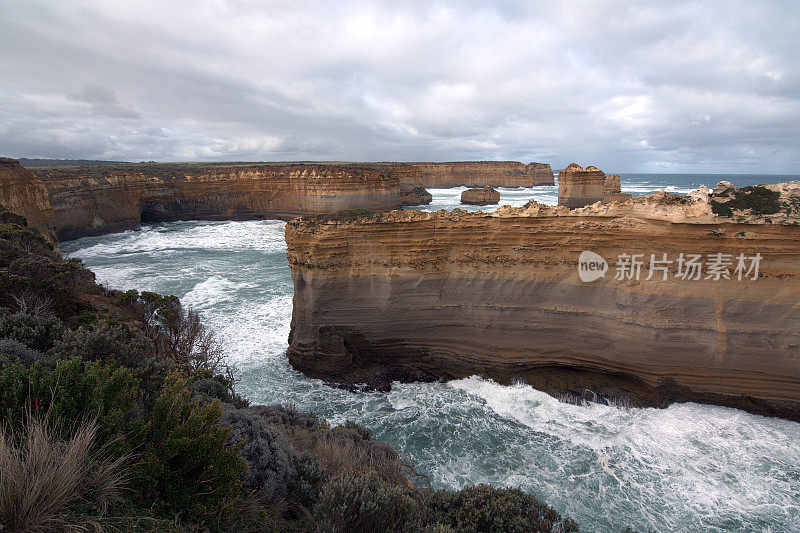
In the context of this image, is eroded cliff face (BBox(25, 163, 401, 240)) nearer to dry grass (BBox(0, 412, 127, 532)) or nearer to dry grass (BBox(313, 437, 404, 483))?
dry grass (BBox(313, 437, 404, 483))

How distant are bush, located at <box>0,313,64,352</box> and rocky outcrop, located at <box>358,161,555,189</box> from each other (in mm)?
86639

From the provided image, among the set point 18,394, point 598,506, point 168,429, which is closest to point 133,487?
point 168,429

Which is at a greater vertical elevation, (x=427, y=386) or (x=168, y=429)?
(x=168, y=429)

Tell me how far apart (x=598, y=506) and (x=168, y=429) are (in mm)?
8438

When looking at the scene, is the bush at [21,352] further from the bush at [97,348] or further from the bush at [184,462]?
the bush at [184,462]

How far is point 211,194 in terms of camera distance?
170 feet

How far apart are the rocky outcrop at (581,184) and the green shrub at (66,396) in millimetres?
41086

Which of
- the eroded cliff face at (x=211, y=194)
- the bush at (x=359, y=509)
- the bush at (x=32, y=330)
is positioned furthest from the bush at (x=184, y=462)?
the eroded cliff face at (x=211, y=194)

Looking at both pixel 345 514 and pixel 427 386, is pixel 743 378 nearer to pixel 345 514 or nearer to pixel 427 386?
pixel 427 386

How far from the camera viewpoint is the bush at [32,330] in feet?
19.2

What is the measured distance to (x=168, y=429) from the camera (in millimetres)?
3982

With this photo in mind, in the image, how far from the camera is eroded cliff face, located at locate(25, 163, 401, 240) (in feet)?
129

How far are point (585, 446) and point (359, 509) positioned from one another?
7.45 metres

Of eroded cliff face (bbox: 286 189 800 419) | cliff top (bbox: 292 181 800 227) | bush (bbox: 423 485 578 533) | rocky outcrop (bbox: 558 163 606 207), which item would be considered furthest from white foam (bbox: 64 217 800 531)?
rocky outcrop (bbox: 558 163 606 207)
